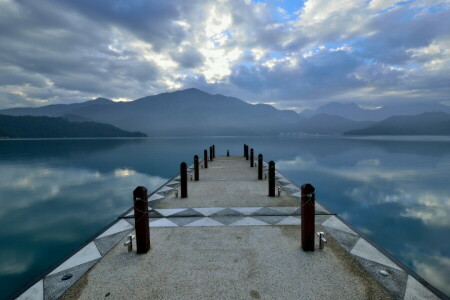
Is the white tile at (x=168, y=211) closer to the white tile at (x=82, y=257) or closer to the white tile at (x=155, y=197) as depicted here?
the white tile at (x=155, y=197)

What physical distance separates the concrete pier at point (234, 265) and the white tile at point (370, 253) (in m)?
0.02

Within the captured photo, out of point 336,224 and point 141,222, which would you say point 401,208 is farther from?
point 141,222

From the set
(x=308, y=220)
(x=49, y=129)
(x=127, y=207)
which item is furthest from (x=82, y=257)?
(x=49, y=129)

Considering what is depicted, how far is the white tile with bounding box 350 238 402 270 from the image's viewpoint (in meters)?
4.79

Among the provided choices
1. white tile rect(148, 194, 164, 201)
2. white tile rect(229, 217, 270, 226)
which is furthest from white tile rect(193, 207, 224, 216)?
white tile rect(148, 194, 164, 201)

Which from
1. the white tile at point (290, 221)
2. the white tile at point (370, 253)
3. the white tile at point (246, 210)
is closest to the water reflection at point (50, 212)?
the white tile at point (246, 210)

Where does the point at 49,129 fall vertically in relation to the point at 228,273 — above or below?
above

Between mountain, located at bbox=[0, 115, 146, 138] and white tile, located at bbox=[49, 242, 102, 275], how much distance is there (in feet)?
585

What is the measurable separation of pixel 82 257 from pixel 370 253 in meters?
6.30

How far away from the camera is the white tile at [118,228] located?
639cm

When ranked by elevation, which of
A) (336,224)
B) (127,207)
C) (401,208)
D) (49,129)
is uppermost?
(49,129)

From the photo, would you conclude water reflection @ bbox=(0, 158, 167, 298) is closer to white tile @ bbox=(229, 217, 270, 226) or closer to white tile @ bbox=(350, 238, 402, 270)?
white tile @ bbox=(229, 217, 270, 226)

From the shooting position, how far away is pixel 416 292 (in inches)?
154

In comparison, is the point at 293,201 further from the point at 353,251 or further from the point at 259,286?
the point at 259,286
